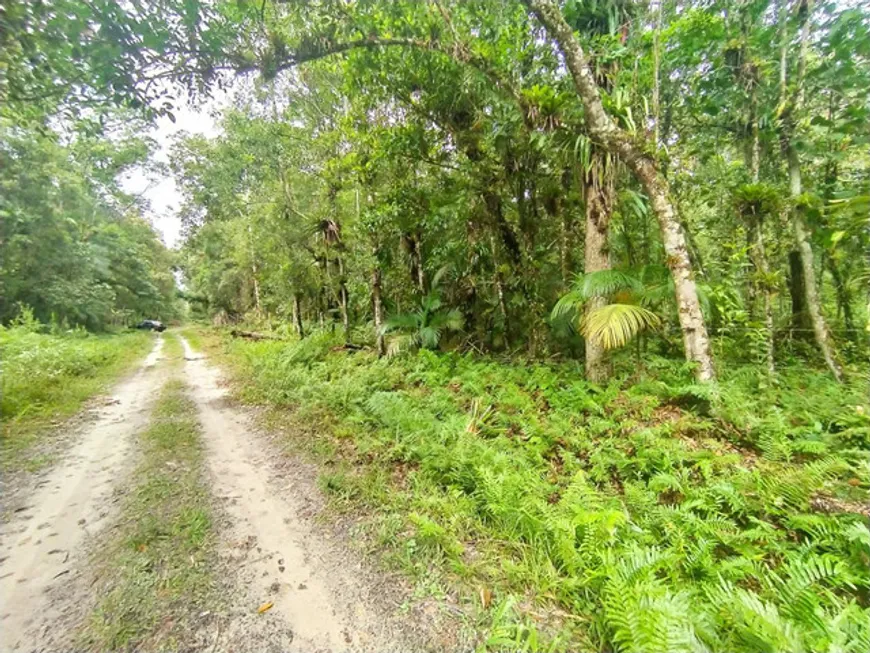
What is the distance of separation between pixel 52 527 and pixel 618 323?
17.9 ft

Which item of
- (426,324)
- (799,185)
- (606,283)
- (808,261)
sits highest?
(799,185)

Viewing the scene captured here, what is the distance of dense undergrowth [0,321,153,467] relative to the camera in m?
4.70

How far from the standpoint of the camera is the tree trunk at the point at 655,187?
12.8ft

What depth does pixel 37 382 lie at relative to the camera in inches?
249

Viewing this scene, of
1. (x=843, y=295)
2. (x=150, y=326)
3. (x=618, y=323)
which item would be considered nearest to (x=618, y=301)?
(x=618, y=323)

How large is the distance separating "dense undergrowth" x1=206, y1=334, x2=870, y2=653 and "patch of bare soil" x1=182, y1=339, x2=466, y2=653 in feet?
1.01

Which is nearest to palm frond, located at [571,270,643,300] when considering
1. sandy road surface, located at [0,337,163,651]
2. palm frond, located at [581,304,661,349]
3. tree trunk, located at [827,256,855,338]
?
palm frond, located at [581,304,661,349]

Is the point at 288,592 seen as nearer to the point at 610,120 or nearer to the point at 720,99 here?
the point at 610,120

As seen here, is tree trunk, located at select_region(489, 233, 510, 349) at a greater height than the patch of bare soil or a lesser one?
greater

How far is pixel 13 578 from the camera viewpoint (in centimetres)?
224

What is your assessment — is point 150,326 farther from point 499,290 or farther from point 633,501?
point 633,501

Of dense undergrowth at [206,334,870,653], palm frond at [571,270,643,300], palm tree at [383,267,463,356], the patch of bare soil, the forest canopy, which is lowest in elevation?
the patch of bare soil

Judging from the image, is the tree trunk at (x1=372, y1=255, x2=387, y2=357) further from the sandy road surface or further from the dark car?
the dark car

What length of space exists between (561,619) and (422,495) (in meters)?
1.39
